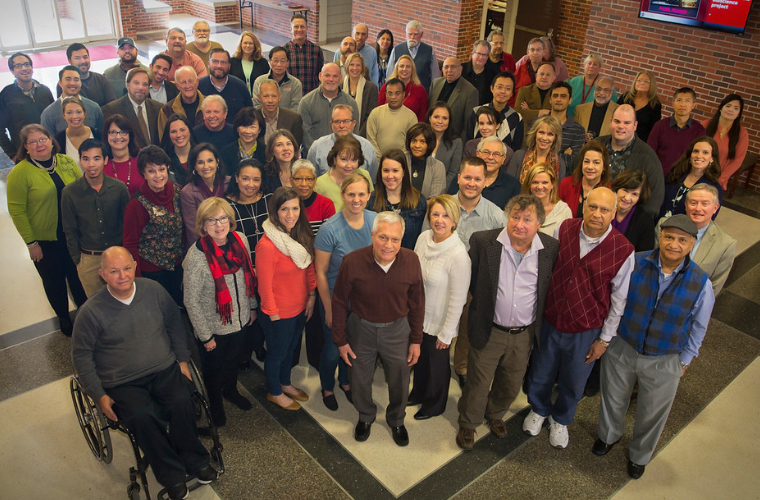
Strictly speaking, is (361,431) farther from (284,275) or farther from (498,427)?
(284,275)

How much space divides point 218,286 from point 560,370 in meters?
2.18

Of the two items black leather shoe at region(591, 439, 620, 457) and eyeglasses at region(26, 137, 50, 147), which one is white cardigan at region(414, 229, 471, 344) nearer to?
black leather shoe at region(591, 439, 620, 457)

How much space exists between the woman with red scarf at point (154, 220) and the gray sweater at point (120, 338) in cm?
74

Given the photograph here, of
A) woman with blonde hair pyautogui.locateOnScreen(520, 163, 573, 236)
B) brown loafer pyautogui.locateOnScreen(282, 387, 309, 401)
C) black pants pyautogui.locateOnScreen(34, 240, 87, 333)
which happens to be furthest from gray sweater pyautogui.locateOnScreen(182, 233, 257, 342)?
woman with blonde hair pyautogui.locateOnScreen(520, 163, 573, 236)

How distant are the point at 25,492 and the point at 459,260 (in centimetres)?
288

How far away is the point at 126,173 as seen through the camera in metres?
4.29

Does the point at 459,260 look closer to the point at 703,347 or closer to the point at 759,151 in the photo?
the point at 703,347

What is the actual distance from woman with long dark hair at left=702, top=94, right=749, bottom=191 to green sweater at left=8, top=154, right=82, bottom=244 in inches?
227

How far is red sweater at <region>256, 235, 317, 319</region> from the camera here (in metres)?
3.44

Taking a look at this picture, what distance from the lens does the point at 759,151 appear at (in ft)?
24.3

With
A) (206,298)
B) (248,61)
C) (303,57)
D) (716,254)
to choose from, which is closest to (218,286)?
(206,298)

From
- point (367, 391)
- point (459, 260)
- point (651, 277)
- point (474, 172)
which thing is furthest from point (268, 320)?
point (651, 277)

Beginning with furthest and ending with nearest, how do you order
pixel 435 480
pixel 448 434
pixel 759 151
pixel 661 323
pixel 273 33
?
pixel 273 33 → pixel 759 151 → pixel 448 434 → pixel 435 480 → pixel 661 323

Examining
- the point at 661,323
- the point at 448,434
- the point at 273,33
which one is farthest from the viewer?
the point at 273,33
